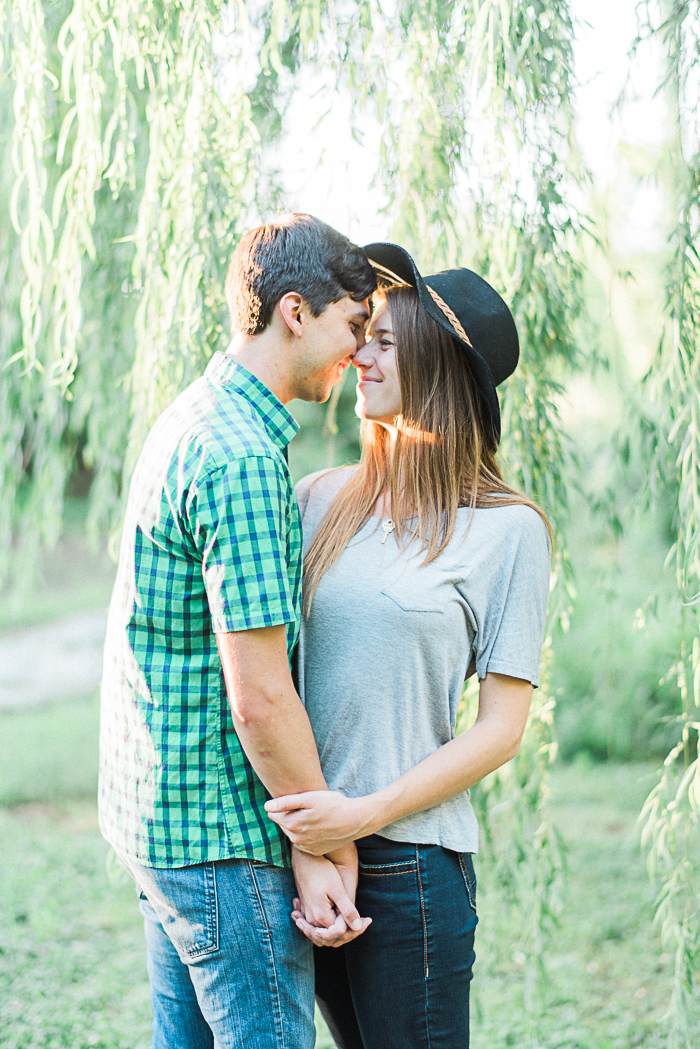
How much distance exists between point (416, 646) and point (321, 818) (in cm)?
25

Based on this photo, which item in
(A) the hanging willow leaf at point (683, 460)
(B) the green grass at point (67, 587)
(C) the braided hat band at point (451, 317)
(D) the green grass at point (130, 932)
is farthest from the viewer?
(B) the green grass at point (67, 587)

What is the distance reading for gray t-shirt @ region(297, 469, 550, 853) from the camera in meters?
1.20

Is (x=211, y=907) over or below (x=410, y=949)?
over

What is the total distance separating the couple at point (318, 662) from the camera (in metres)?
1.08

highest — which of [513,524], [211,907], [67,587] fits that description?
[513,524]

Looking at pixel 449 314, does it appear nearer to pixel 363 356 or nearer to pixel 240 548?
pixel 363 356

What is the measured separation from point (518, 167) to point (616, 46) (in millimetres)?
321

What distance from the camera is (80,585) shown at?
6.54m

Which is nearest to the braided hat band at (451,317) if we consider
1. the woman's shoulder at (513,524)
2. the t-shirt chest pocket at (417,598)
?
the woman's shoulder at (513,524)

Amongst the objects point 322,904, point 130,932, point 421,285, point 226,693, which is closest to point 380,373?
point 421,285

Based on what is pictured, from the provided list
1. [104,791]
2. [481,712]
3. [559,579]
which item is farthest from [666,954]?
[104,791]

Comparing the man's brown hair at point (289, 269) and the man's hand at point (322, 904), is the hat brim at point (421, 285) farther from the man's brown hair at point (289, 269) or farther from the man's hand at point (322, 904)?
the man's hand at point (322, 904)

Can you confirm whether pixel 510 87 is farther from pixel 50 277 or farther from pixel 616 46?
pixel 50 277

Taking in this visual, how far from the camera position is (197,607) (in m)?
1.10
